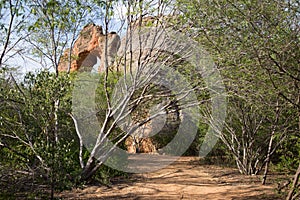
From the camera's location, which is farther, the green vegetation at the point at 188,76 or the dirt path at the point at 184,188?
the dirt path at the point at 184,188

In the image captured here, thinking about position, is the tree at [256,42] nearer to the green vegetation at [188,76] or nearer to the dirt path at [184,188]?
the green vegetation at [188,76]

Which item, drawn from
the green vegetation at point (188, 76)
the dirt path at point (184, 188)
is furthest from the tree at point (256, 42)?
the dirt path at point (184, 188)

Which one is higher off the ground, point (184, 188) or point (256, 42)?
point (256, 42)

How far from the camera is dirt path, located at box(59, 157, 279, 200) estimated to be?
594 centimetres

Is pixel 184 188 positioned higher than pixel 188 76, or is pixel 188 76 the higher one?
pixel 188 76

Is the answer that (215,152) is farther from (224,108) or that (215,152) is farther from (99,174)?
(99,174)

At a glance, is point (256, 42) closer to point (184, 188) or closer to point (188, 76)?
point (188, 76)

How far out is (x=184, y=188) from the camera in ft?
21.5

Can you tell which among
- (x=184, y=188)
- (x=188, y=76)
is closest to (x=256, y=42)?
(x=188, y=76)

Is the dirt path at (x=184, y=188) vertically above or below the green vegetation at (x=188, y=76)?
below

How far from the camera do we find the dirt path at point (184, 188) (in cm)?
594

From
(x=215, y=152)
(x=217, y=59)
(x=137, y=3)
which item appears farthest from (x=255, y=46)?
(x=215, y=152)

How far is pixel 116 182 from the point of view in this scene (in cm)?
753

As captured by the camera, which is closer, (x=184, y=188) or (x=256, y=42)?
(x=256, y=42)
